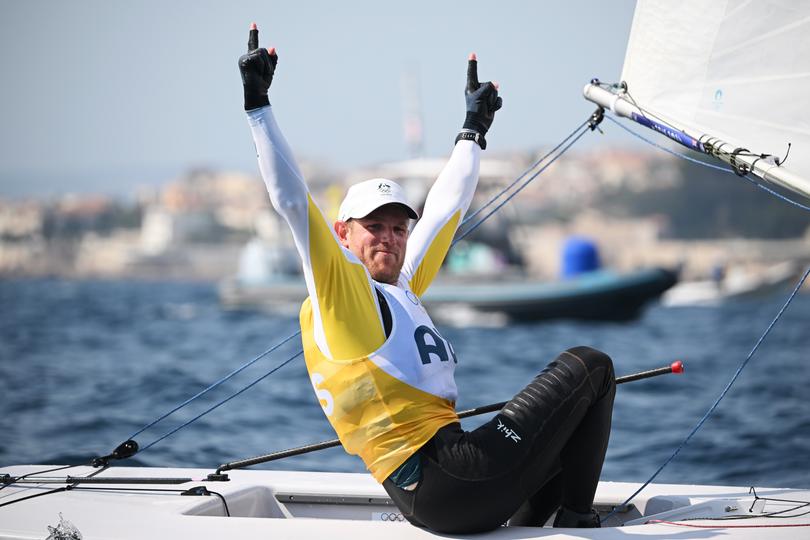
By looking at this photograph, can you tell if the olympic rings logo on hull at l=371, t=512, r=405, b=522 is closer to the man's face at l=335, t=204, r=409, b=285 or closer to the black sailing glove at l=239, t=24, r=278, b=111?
the man's face at l=335, t=204, r=409, b=285

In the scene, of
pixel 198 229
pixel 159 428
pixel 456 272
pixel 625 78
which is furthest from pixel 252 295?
pixel 198 229

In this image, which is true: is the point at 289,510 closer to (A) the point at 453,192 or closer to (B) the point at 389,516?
(B) the point at 389,516

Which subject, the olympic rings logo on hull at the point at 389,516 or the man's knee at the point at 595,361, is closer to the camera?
the man's knee at the point at 595,361

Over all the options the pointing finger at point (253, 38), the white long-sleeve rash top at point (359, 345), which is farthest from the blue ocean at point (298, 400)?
the pointing finger at point (253, 38)

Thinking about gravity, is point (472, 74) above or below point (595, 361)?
above

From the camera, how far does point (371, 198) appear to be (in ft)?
7.72

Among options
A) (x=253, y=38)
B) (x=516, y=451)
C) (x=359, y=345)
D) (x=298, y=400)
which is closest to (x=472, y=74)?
(x=253, y=38)

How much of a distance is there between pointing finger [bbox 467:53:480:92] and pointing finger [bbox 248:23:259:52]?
3.19 ft

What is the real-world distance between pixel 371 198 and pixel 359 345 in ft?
1.16

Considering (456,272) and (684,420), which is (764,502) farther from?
(456,272)

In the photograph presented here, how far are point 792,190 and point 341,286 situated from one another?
1282mm

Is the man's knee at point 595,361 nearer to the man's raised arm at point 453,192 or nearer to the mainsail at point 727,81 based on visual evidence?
the man's raised arm at point 453,192

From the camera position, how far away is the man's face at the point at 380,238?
2381 millimetres

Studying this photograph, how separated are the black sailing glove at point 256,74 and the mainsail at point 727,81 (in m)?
1.40
